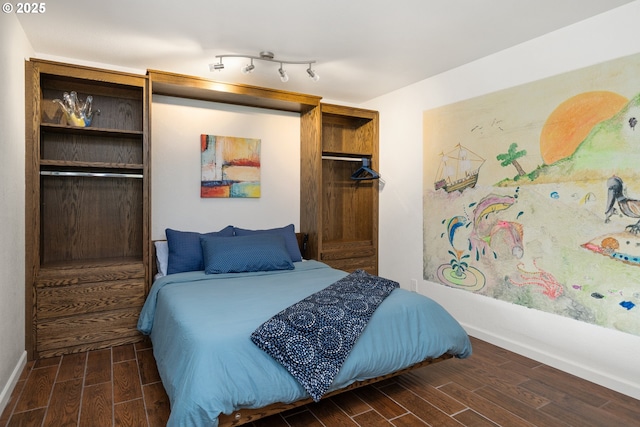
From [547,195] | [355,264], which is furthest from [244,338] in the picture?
[355,264]

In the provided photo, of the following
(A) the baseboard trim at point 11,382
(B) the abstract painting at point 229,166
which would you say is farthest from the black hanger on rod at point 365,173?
(A) the baseboard trim at point 11,382

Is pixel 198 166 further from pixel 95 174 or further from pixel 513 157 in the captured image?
pixel 513 157

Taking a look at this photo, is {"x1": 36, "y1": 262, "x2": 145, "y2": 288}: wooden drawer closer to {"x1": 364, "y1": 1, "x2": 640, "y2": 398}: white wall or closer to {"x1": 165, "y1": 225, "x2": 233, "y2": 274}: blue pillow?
{"x1": 165, "y1": 225, "x2": 233, "y2": 274}: blue pillow

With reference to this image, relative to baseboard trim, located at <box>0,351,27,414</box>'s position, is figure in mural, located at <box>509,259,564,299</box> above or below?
above

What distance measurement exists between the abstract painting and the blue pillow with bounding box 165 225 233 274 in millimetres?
562

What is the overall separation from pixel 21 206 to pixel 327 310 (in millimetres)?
2395

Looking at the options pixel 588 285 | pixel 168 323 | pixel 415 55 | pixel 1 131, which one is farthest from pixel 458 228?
pixel 1 131

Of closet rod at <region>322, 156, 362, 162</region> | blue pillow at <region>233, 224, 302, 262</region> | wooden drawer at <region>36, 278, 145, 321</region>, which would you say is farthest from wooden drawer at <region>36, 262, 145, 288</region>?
closet rod at <region>322, 156, 362, 162</region>

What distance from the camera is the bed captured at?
1.80 m

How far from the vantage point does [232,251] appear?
3.39 meters

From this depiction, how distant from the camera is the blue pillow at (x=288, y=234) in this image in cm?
396

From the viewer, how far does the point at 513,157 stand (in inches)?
122

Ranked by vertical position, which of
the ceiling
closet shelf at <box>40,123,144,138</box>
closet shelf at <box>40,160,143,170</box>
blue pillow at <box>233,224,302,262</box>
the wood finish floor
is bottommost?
the wood finish floor

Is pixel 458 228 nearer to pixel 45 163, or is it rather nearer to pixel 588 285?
pixel 588 285
